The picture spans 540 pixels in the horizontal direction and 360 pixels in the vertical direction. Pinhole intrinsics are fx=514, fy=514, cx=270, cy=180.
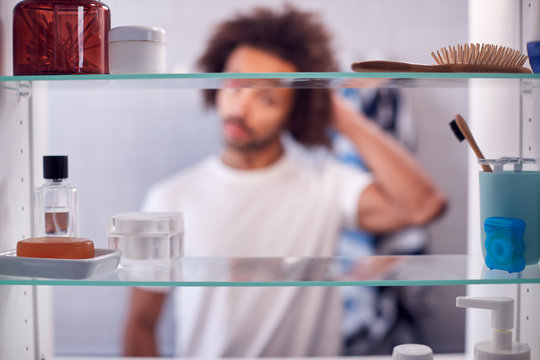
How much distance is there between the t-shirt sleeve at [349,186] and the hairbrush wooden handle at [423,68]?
1.08 meters

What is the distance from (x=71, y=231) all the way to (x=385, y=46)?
1.23m

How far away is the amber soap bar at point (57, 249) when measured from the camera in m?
0.46

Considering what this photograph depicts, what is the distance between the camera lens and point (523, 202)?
19.2 inches

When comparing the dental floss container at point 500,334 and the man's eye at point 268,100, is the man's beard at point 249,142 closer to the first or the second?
the man's eye at point 268,100

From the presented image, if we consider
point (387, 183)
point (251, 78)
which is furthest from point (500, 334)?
point (387, 183)

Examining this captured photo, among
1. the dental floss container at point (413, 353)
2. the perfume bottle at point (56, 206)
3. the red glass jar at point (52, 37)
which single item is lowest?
the dental floss container at point (413, 353)

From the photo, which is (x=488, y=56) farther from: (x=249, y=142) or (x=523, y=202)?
(x=249, y=142)

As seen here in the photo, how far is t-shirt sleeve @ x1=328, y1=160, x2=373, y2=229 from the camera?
1.54 metres

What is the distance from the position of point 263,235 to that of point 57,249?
1106 mm

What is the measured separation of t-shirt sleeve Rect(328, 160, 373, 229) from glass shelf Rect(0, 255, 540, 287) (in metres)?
0.98

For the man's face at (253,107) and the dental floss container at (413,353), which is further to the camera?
the man's face at (253,107)

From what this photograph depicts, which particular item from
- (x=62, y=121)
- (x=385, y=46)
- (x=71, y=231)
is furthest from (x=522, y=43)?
(x=62, y=121)

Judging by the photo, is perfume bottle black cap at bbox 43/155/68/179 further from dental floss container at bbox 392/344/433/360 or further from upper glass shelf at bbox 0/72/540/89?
dental floss container at bbox 392/344/433/360

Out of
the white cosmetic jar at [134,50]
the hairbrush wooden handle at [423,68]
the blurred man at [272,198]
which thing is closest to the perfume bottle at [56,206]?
the white cosmetic jar at [134,50]
